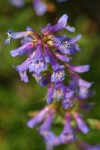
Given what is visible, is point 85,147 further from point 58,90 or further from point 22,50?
point 22,50

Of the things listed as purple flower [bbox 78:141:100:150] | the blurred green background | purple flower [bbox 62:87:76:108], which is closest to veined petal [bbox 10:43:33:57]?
purple flower [bbox 62:87:76:108]

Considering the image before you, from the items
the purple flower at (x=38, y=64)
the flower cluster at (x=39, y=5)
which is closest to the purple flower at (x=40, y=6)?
the flower cluster at (x=39, y=5)

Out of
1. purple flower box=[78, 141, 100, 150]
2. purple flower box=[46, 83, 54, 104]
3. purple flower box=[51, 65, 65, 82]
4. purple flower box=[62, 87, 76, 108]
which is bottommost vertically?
purple flower box=[78, 141, 100, 150]

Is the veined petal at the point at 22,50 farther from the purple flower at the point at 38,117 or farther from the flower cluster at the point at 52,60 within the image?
the purple flower at the point at 38,117

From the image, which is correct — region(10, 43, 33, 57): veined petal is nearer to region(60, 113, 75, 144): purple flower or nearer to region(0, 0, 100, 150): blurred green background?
region(60, 113, 75, 144): purple flower

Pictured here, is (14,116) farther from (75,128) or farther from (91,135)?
(75,128)

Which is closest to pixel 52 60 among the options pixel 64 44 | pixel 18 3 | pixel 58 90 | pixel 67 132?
pixel 64 44

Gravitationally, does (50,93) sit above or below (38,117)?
above

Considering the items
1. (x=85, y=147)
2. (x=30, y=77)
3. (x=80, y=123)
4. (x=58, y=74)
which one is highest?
(x=58, y=74)

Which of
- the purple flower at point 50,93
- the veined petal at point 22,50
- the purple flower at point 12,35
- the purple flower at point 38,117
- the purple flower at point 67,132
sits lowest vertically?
the purple flower at point 67,132

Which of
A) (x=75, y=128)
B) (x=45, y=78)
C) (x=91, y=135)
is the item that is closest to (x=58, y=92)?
(x=45, y=78)
